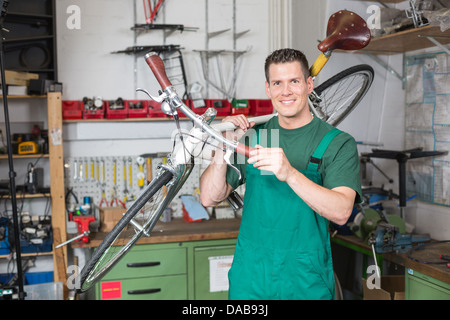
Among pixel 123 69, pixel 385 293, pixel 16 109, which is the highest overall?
pixel 123 69

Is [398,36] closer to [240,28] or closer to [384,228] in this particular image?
[384,228]

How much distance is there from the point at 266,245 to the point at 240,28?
2.59 meters

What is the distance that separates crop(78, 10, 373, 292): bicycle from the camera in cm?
147

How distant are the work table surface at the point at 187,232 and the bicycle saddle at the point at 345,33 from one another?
5.41 ft

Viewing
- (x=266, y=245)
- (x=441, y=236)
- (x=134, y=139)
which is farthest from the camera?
(x=134, y=139)

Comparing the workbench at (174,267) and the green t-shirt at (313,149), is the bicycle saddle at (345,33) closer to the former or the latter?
the green t-shirt at (313,149)

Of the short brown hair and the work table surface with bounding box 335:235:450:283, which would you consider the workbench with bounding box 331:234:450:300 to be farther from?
the short brown hair

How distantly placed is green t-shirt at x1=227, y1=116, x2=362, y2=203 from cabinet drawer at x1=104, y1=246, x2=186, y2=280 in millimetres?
1475

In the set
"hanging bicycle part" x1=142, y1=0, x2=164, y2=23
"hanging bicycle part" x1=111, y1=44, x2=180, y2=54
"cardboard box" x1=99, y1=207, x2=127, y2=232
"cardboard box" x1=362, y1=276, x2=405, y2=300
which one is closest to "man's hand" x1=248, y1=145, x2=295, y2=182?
"cardboard box" x1=362, y1=276, x2=405, y2=300

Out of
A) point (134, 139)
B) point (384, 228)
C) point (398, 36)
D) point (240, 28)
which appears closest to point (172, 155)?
point (384, 228)

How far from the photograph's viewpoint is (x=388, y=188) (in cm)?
360

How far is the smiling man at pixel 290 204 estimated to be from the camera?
65.8 inches

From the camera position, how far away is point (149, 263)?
10.4 feet

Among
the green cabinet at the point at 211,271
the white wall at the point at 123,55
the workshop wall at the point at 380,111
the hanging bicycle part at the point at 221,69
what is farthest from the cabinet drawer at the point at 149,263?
the workshop wall at the point at 380,111
